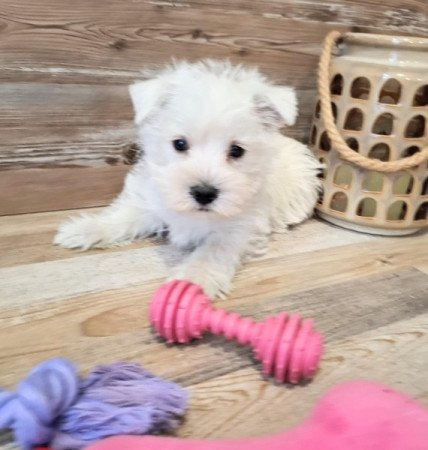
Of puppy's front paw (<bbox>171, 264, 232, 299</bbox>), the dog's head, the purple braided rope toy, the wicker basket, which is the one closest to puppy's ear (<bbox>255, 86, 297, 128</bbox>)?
the dog's head

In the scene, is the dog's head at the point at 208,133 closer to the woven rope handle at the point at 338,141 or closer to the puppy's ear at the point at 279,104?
the puppy's ear at the point at 279,104

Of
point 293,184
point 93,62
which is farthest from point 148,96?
point 293,184

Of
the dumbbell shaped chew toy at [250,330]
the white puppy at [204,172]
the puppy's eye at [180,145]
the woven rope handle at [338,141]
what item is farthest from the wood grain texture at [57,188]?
the dumbbell shaped chew toy at [250,330]

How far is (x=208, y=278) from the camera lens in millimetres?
1354

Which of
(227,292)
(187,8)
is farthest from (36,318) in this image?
(187,8)

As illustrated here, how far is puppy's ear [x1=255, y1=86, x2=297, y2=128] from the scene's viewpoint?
1.47 m

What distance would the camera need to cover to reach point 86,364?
3.42 feet

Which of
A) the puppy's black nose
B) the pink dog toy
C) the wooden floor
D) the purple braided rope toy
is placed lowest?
the wooden floor

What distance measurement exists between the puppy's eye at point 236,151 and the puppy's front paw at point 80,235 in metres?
0.46

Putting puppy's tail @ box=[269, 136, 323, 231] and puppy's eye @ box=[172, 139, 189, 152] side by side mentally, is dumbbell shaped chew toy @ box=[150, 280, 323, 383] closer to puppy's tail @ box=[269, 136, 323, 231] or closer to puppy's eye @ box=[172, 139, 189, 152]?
puppy's eye @ box=[172, 139, 189, 152]

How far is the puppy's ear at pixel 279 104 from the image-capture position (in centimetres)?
147

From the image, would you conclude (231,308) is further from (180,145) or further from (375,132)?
(375,132)

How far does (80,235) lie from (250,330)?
2.26ft

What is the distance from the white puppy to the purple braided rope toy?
0.45 meters
